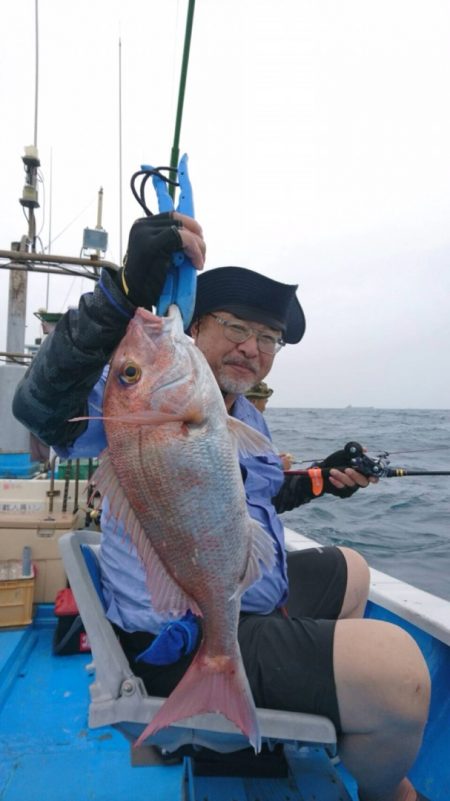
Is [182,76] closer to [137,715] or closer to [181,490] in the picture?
[181,490]

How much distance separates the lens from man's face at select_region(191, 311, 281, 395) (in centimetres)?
204

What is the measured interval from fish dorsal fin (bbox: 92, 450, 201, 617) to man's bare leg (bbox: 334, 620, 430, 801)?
0.53 metres

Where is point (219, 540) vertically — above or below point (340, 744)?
above

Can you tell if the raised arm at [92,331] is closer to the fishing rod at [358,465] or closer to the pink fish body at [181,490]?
the pink fish body at [181,490]

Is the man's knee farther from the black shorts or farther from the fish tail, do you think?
the fish tail

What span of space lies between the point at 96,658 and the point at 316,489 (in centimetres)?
156

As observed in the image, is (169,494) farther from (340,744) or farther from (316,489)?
(316,489)

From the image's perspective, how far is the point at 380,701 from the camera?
5.00 feet

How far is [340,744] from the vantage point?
164 cm

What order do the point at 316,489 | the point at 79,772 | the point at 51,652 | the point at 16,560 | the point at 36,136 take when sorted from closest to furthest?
the point at 79,772 → the point at 316,489 → the point at 51,652 → the point at 16,560 → the point at 36,136

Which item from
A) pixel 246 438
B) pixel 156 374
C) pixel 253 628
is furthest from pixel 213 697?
pixel 156 374

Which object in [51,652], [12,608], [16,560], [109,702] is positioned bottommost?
[51,652]

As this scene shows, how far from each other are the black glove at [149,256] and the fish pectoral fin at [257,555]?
77cm

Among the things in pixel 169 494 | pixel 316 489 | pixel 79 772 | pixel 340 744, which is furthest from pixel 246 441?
pixel 79 772
